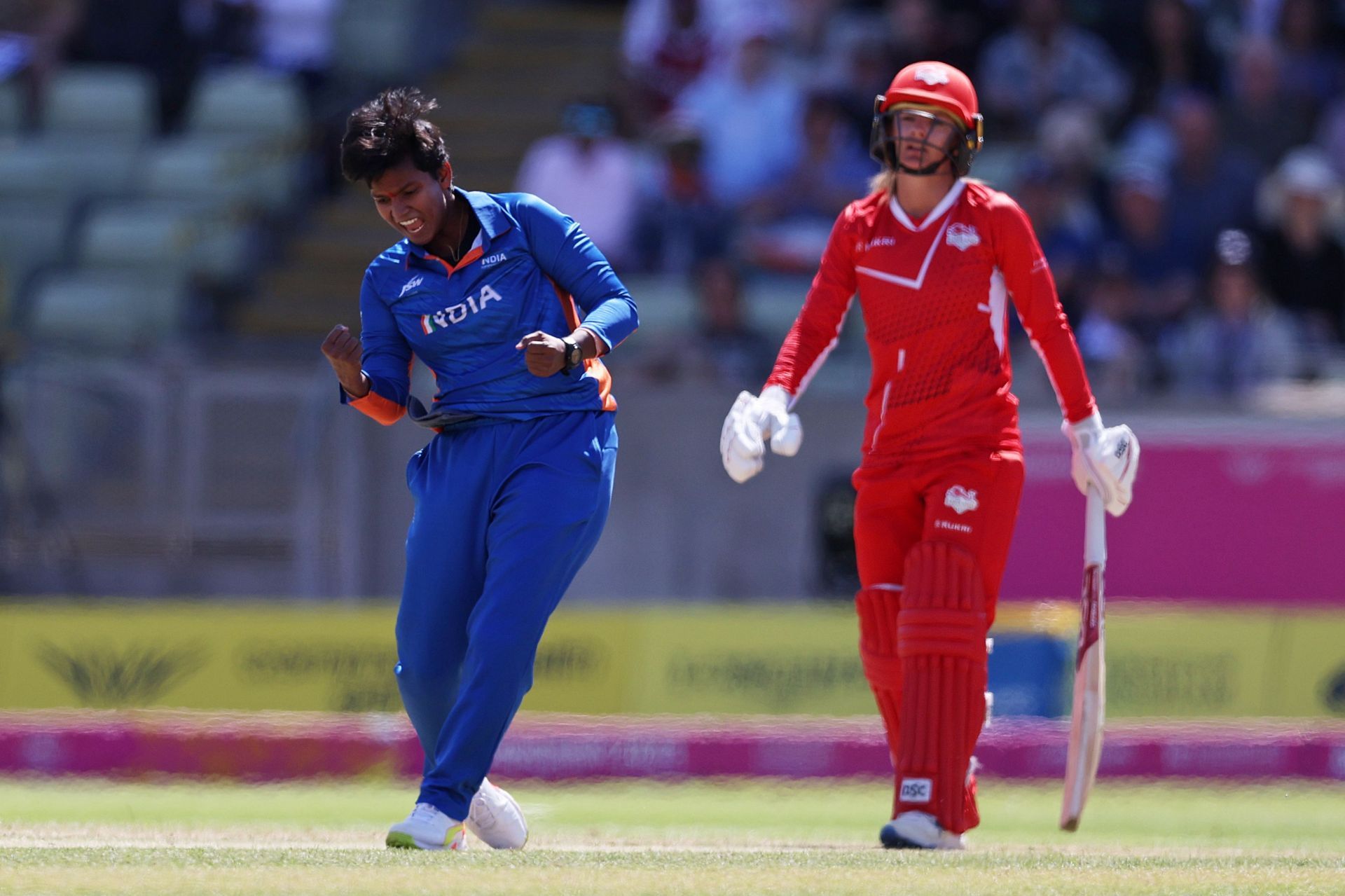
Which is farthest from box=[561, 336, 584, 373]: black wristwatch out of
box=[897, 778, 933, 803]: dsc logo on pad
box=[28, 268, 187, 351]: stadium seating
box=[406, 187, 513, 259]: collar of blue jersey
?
box=[28, 268, 187, 351]: stadium seating

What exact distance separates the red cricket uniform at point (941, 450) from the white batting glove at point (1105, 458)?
76 mm

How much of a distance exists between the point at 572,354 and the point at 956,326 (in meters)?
1.19

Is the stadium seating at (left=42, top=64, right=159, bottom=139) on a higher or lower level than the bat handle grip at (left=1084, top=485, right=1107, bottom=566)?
higher

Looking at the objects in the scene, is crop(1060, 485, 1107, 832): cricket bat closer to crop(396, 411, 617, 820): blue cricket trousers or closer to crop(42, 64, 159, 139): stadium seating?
crop(396, 411, 617, 820): blue cricket trousers

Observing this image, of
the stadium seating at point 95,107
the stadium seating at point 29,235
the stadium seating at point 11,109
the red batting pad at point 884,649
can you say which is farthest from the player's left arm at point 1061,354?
the stadium seating at point 11,109

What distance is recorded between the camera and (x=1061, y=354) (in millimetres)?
6129

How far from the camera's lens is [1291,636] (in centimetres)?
1046

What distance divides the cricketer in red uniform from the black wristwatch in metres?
0.62

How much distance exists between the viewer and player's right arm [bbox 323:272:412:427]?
5906 mm

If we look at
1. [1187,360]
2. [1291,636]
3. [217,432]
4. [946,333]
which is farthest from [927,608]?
[217,432]

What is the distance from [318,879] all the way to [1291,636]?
700cm

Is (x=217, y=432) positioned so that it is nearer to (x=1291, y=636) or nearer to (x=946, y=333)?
(x=1291, y=636)

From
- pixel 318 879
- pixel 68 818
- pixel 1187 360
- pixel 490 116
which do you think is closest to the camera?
pixel 318 879

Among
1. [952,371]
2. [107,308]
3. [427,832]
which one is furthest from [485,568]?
[107,308]
